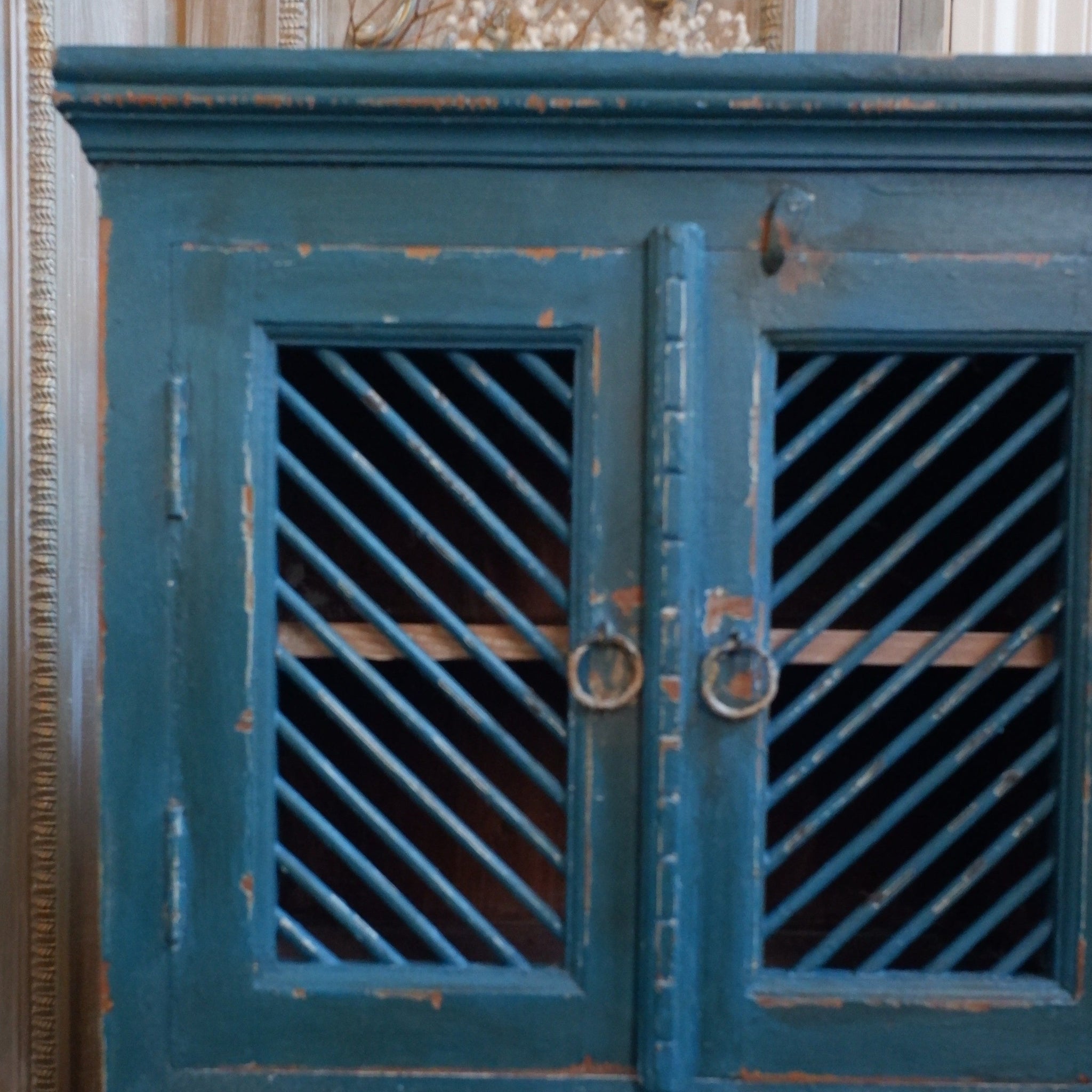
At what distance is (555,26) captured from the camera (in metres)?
1.13

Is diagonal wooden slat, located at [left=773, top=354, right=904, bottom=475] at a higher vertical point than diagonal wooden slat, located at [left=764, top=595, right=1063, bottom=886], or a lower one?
higher

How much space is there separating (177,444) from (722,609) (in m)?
0.45

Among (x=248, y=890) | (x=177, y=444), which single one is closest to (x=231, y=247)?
(x=177, y=444)

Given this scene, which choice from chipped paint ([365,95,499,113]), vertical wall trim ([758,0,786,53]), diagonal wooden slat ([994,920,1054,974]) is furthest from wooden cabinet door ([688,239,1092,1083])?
vertical wall trim ([758,0,786,53])

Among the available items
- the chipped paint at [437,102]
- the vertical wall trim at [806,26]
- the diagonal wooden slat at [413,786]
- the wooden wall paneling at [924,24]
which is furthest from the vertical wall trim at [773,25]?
the diagonal wooden slat at [413,786]

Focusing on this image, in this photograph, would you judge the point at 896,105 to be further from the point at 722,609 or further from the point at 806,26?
the point at 806,26

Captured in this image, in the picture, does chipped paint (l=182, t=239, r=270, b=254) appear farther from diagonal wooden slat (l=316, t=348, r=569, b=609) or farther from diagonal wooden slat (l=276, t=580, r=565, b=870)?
diagonal wooden slat (l=276, t=580, r=565, b=870)

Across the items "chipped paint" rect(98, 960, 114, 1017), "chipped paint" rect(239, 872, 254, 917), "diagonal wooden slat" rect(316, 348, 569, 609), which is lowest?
"chipped paint" rect(98, 960, 114, 1017)

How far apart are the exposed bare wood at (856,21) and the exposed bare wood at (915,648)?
81cm

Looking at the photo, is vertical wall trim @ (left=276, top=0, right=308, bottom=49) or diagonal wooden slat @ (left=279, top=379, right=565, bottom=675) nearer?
diagonal wooden slat @ (left=279, top=379, right=565, bottom=675)

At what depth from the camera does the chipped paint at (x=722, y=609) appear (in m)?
0.74

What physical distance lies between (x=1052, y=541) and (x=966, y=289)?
22 centimetres

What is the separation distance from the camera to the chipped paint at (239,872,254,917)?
741mm

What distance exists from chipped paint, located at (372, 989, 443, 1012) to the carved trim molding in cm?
62
